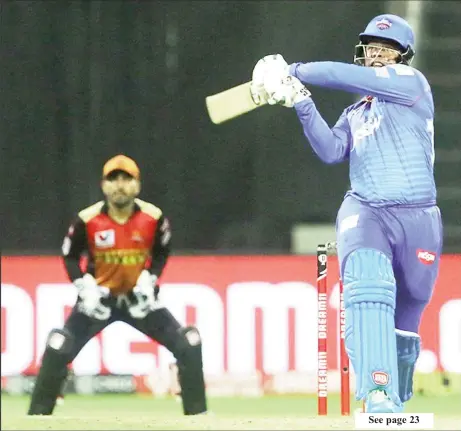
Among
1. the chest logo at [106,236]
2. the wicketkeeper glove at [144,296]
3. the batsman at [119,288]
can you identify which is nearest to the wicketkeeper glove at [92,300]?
the batsman at [119,288]

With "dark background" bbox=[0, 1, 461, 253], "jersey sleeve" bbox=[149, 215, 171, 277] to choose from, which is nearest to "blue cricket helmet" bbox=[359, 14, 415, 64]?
"jersey sleeve" bbox=[149, 215, 171, 277]

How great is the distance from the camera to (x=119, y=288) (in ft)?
22.4

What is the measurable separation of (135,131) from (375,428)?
3592mm

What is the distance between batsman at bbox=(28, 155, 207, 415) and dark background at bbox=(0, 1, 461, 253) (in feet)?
4.62

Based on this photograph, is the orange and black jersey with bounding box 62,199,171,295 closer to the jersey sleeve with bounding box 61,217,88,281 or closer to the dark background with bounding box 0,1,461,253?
the jersey sleeve with bounding box 61,217,88,281

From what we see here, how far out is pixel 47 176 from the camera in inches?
328

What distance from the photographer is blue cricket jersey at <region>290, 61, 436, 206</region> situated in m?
5.39

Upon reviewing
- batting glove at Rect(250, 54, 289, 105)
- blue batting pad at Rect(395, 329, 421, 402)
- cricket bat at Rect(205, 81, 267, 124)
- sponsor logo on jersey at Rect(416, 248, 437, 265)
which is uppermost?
batting glove at Rect(250, 54, 289, 105)

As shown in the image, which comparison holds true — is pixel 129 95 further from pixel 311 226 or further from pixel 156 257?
pixel 156 257

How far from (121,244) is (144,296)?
300mm

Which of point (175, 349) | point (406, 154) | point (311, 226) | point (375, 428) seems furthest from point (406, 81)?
point (311, 226)

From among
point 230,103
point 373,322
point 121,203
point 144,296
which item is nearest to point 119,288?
point 144,296

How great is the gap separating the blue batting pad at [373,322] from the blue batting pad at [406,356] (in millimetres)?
329

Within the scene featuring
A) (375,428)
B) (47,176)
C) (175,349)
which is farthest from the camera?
(47,176)
